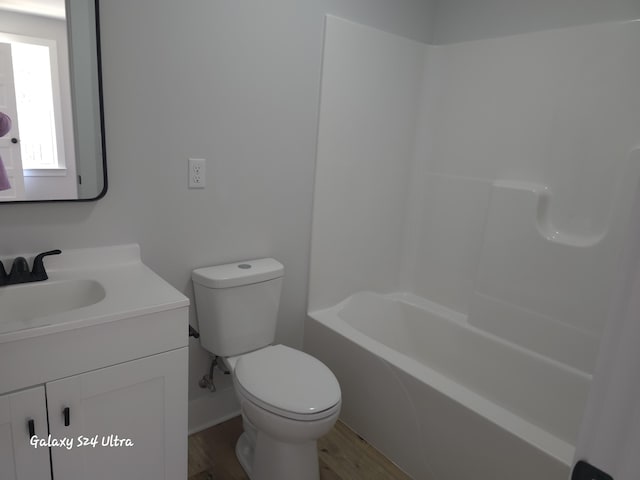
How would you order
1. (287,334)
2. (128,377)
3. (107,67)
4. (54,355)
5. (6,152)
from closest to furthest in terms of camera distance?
(54,355)
(128,377)
(6,152)
(107,67)
(287,334)

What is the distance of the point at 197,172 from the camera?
5.49 ft

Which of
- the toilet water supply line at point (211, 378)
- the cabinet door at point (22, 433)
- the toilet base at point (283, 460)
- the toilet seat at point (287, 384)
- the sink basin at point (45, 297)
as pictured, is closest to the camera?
the cabinet door at point (22, 433)

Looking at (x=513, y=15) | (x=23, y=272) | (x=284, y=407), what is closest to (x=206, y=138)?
(x=23, y=272)

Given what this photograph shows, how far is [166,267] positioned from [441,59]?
175 cm

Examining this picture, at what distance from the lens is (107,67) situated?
1.41 m

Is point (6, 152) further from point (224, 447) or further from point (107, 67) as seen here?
point (224, 447)

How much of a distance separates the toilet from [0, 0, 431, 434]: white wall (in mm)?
131

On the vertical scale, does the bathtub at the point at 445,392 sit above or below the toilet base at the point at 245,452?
above

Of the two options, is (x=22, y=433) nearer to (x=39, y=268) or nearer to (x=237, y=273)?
(x=39, y=268)

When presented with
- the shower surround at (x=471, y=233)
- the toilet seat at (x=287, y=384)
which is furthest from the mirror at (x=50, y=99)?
the shower surround at (x=471, y=233)

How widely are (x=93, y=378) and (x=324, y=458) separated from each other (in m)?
1.13

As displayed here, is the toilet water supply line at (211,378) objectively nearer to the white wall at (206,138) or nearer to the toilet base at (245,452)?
the white wall at (206,138)

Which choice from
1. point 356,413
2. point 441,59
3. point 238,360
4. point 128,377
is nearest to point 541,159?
A: point 441,59

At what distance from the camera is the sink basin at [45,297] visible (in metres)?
1.24
